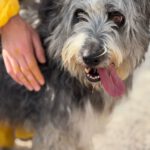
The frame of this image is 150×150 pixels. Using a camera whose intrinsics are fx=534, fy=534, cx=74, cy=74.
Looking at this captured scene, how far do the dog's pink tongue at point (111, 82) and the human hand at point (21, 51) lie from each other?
11.5 inches

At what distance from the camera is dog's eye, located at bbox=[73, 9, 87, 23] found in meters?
2.13

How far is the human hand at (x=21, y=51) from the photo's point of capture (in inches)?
87.0

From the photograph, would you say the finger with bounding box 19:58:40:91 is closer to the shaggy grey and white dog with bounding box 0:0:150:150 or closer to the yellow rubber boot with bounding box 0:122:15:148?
the shaggy grey and white dog with bounding box 0:0:150:150

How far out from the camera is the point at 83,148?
256 cm

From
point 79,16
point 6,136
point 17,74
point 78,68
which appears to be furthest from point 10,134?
point 79,16

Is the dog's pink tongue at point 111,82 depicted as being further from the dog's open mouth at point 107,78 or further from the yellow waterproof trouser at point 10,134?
the yellow waterproof trouser at point 10,134

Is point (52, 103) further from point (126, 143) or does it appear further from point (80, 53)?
point (126, 143)

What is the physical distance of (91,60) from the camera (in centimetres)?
200

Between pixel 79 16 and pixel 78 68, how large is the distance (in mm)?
211

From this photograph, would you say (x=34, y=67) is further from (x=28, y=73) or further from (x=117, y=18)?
(x=117, y=18)

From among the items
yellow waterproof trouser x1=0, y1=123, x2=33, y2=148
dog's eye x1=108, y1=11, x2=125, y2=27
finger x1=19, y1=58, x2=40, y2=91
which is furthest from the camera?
yellow waterproof trouser x1=0, y1=123, x2=33, y2=148

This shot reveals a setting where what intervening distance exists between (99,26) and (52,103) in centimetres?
43

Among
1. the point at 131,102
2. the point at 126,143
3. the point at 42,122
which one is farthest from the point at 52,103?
the point at 131,102

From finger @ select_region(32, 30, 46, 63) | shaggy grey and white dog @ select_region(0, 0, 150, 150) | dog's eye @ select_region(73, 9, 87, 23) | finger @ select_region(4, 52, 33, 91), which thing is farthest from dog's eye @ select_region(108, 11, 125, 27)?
finger @ select_region(4, 52, 33, 91)
